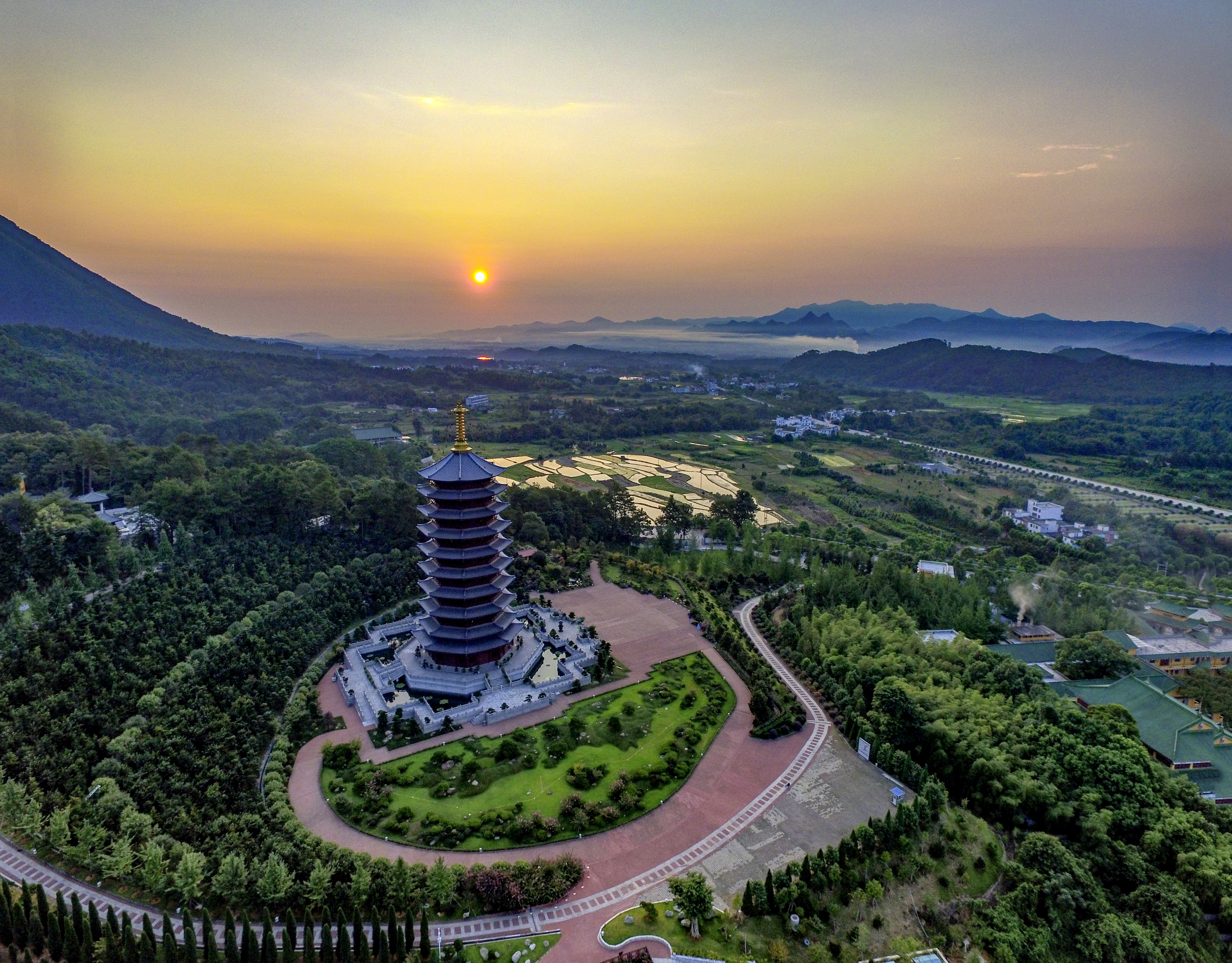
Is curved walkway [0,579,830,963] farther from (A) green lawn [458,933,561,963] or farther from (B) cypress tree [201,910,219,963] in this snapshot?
(B) cypress tree [201,910,219,963]

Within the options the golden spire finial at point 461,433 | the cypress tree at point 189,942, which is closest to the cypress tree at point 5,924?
the cypress tree at point 189,942

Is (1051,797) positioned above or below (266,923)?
above

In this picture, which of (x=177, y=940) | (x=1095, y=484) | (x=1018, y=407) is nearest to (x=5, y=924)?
(x=177, y=940)

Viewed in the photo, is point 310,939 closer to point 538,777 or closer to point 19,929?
point 19,929

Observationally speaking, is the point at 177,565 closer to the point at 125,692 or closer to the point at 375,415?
the point at 125,692

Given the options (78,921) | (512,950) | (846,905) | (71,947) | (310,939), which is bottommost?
(512,950)

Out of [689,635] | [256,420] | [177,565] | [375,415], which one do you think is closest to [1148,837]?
[689,635]
